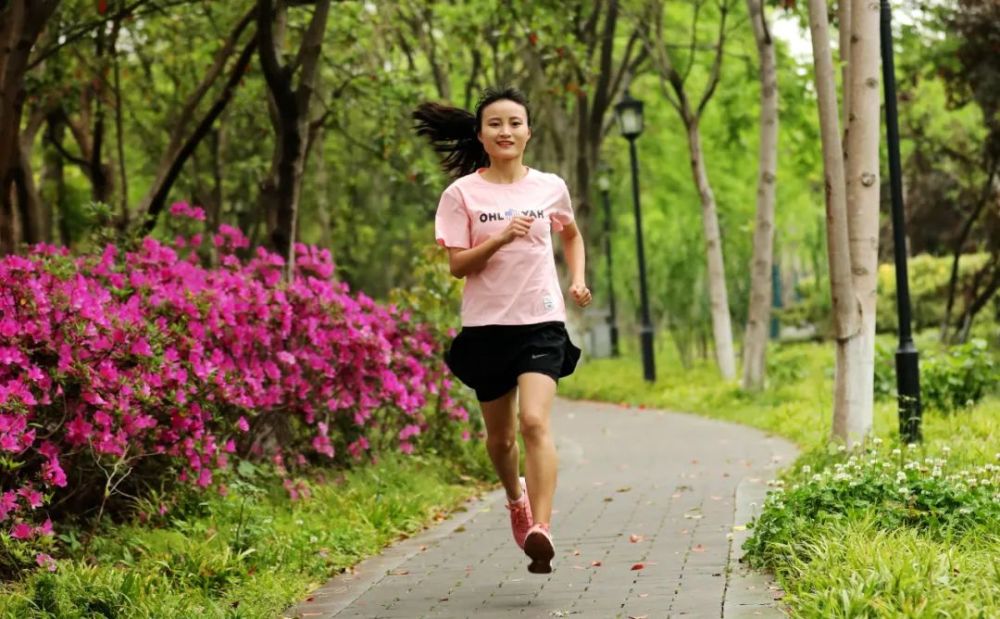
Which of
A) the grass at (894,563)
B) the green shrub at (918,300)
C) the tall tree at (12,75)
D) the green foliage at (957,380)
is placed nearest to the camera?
the grass at (894,563)

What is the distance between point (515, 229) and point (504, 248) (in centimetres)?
28

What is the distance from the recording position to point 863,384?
9.72m

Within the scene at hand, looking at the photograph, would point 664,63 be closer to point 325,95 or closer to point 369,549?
point 325,95

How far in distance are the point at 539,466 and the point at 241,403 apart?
2606 mm

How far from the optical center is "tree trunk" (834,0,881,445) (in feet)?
31.3

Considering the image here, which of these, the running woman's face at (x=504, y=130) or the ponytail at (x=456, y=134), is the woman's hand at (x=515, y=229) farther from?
the ponytail at (x=456, y=134)

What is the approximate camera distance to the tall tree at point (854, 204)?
9547 mm

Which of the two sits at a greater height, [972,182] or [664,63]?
[664,63]

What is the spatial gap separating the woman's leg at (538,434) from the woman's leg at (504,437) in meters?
0.31

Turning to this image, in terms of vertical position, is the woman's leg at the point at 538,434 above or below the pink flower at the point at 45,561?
above

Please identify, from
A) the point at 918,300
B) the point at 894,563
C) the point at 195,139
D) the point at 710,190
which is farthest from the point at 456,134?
the point at 918,300

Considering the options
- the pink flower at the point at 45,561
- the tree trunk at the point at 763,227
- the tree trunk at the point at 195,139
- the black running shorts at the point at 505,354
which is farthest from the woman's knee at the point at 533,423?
the tree trunk at the point at 763,227

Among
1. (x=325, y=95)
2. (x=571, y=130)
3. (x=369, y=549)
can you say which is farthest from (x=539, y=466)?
(x=571, y=130)

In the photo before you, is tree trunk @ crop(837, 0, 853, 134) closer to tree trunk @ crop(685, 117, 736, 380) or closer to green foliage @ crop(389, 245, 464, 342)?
green foliage @ crop(389, 245, 464, 342)
